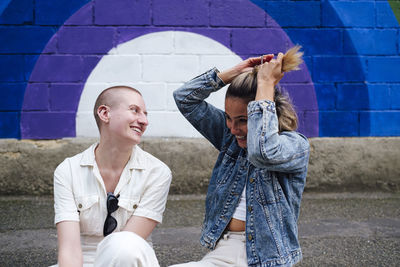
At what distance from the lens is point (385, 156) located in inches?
170

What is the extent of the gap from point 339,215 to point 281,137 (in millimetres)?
2227

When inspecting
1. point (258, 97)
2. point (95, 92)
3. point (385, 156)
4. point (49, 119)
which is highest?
point (258, 97)

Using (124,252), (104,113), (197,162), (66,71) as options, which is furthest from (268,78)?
(66,71)

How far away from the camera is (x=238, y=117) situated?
6.64 ft

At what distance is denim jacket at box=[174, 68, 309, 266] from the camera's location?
1.85 meters

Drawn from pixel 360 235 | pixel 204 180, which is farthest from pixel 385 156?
pixel 204 180

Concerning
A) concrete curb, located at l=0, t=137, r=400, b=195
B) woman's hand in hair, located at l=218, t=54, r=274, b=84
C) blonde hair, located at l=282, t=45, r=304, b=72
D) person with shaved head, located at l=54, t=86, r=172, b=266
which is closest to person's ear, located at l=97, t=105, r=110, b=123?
person with shaved head, located at l=54, t=86, r=172, b=266

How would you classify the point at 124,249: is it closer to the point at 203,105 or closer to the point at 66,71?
the point at 203,105

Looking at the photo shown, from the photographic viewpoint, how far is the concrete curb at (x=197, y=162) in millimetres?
4070

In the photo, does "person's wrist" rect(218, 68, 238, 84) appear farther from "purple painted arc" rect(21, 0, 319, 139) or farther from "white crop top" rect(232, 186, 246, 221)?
"purple painted arc" rect(21, 0, 319, 139)

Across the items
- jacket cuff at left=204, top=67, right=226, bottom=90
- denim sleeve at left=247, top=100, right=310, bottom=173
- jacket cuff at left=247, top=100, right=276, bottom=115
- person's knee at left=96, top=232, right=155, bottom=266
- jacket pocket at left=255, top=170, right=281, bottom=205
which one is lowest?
person's knee at left=96, top=232, right=155, bottom=266

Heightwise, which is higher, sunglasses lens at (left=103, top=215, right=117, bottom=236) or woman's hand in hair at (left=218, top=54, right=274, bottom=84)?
woman's hand in hair at (left=218, top=54, right=274, bottom=84)

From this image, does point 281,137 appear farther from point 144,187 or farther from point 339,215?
point 339,215

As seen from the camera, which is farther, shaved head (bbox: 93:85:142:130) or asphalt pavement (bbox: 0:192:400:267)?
asphalt pavement (bbox: 0:192:400:267)
